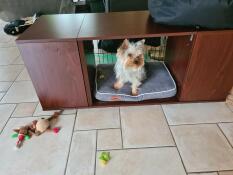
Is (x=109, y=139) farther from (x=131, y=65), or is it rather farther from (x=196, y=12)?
(x=196, y=12)

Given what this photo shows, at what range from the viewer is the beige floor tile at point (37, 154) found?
1140 mm

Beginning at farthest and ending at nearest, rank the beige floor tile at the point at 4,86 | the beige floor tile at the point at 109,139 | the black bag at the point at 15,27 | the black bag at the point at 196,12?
the black bag at the point at 15,27
the beige floor tile at the point at 4,86
the beige floor tile at the point at 109,139
the black bag at the point at 196,12

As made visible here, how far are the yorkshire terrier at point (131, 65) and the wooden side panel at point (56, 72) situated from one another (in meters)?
0.31

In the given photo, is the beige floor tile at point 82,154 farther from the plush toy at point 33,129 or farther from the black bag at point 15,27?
the black bag at point 15,27

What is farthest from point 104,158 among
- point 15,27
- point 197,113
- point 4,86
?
point 15,27

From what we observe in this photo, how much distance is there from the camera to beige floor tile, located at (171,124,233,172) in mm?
1125

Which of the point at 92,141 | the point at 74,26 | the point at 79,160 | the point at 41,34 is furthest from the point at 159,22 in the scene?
the point at 79,160

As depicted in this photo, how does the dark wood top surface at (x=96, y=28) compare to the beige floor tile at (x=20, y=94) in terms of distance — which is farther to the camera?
the beige floor tile at (x=20, y=94)

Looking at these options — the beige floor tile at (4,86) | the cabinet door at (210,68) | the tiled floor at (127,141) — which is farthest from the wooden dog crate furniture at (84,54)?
the beige floor tile at (4,86)

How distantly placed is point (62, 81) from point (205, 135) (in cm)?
107

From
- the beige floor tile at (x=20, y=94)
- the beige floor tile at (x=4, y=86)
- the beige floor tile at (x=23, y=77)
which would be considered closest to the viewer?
the beige floor tile at (x=20, y=94)

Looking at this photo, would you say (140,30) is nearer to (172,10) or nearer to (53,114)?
(172,10)

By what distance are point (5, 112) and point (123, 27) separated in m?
1.18

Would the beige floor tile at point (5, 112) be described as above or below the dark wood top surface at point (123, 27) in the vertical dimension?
below
